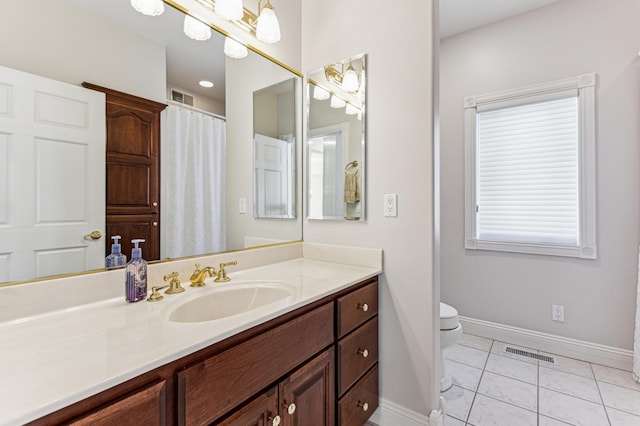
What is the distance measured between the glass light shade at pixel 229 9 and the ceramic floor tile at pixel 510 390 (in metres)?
2.55

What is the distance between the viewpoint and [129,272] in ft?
3.38

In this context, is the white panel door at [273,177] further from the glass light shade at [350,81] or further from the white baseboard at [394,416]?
the white baseboard at [394,416]

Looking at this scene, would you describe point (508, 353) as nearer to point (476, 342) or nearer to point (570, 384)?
point (476, 342)

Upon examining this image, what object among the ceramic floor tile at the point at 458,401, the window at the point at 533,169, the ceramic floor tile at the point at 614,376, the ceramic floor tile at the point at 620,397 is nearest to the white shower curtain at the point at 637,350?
the ceramic floor tile at the point at 614,376

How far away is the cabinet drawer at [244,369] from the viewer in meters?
0.72

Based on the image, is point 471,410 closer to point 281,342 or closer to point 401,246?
point 401,246

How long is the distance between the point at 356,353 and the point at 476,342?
174cm

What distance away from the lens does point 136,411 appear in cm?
63

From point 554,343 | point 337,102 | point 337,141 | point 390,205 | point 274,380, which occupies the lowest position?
point 554,343

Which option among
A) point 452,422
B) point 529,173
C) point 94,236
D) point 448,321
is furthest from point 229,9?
point 529,173

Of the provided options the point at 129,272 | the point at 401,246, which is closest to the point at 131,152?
the point at 129,272

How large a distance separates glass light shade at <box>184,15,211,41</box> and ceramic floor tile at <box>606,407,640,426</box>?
2.88 metres

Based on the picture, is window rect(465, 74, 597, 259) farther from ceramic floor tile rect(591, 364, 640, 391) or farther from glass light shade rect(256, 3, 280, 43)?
glass light shade rect(256, 3, 280, 43)

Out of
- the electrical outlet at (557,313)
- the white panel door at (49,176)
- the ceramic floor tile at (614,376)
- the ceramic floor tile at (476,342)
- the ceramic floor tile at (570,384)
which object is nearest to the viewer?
the white panel door at (49,176)
